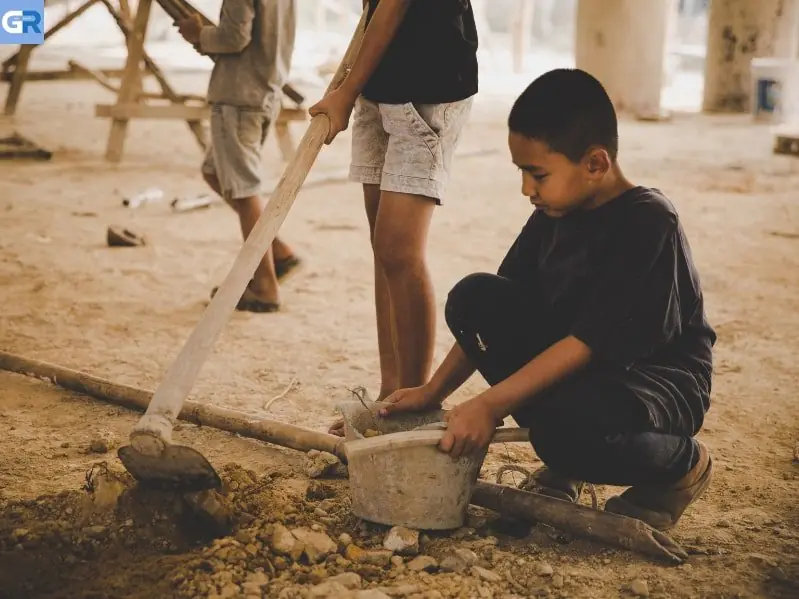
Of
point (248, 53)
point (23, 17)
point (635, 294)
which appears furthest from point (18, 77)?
point (635, 294)

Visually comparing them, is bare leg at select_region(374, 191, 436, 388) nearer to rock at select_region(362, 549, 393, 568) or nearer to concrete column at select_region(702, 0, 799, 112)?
rock at select_region(362, 549, 393, 568)

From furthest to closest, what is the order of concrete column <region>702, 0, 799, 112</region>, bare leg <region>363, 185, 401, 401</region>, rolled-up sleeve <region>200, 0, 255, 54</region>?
concrete column <region>702, 0, 799, 112</region> < rolled-up sleeve <region>200, 0, 255, 54</region> < bare leg <region>363, 185, 401, 401</region>

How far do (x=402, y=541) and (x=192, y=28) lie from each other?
266cm

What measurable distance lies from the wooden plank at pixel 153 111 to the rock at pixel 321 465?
192 inches

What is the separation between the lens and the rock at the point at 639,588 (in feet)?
6.12

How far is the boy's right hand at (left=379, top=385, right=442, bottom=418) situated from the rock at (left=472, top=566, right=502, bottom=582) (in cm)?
51

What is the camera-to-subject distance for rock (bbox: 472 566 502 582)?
75.4 inches

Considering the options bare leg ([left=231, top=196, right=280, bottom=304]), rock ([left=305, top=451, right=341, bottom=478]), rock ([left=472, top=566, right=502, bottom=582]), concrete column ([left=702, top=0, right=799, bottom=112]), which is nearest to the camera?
rock ([left=472, top=566, right=502, bottom=582])

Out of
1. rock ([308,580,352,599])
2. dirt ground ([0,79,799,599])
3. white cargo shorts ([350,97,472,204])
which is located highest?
white cargo shorts ([350,97,472,204])

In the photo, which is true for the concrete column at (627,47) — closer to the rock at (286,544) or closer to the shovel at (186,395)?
the shovel at (186,395)

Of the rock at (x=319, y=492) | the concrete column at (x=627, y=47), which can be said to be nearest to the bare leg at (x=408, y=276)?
the rock at (x=319, y=492)

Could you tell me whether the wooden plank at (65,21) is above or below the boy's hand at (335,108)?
above

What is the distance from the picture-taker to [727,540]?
2115mm

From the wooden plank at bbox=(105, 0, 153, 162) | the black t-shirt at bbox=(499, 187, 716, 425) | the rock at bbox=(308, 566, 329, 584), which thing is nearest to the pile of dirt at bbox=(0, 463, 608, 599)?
the rock at bbox=(308, 566, 329, 584)
